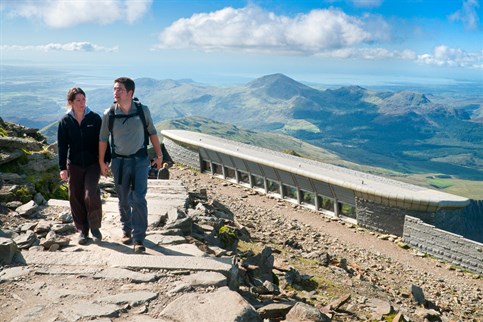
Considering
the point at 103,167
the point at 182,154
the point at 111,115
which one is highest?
the point at 111,115

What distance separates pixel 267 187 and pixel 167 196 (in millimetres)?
15154

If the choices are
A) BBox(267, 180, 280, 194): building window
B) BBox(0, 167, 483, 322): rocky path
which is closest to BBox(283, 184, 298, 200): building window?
BBox(267, 180, 280, 194): building window

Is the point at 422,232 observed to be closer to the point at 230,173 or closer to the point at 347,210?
the point at 347,210

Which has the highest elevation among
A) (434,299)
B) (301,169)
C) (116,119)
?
(116,119)

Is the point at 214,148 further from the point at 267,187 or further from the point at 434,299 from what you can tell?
the point at 434,299

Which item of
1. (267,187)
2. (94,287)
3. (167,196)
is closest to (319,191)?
(267,187)

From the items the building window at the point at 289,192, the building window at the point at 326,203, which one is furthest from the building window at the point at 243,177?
the building window at the point at 326,203

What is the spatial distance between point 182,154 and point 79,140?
2607 centimetres

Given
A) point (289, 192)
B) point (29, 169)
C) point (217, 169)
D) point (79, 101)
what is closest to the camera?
point (79, 101)

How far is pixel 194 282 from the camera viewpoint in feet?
20.3

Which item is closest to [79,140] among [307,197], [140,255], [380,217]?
[140,255]

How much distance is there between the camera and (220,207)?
53.6 feet

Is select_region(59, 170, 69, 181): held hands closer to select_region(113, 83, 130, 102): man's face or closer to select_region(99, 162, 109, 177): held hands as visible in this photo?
select_region(99, 162, 109, 177): held hands

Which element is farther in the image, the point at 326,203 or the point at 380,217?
the point at 326,203
